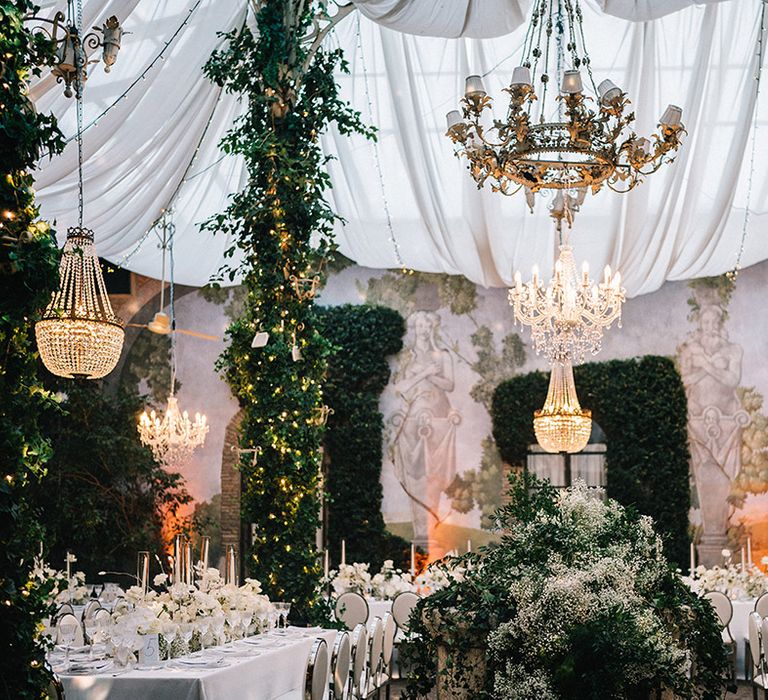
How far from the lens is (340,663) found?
583cm

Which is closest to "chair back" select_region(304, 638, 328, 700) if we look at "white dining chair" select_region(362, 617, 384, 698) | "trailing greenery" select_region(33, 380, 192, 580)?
"white dining chair" select_region(362, 617, 384, 698)

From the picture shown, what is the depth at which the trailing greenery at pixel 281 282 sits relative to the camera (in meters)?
7.83

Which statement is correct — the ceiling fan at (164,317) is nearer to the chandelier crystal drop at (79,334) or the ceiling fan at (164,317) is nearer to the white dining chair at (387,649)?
the chandelier crystal drop at (79,334)

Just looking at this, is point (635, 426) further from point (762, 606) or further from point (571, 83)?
point (571, 83)

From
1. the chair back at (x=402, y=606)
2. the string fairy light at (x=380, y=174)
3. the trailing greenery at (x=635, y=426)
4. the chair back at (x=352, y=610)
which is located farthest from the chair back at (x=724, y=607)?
the string fairy light at (x=380, y=174)

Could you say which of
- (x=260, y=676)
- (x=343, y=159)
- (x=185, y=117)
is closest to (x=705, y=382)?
(x=343, y=159)

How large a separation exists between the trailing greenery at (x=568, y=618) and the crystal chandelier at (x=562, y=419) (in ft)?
20.8

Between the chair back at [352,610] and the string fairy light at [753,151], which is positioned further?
the string fairy light at [753,151]

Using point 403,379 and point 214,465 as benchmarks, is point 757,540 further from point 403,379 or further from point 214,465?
point 214,465

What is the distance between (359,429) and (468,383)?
1.54 meters

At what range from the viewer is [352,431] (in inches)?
510

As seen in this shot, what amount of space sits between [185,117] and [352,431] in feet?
18.1

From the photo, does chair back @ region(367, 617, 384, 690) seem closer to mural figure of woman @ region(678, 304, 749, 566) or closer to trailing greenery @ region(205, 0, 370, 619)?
trailing greenery @ region(205, 0, 370, 619)

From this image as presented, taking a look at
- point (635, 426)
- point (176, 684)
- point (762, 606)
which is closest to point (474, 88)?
point (176, 684)
